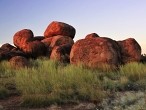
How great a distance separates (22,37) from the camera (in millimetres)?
31484

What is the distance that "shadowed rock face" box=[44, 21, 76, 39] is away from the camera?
31.5 m

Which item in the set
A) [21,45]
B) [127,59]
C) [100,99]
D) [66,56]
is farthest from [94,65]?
[21,45]

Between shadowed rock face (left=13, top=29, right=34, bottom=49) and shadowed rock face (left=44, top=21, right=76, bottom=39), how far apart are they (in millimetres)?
1578

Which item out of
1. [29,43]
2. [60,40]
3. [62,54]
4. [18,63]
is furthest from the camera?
[60,40]

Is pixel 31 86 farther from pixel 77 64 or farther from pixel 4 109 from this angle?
pixel 77 64

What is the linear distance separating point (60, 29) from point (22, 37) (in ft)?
10.4

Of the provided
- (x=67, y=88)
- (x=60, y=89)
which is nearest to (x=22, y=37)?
A: (x=67, y=88)

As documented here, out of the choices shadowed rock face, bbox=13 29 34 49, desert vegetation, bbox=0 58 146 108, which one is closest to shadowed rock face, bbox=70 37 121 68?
desert vegetation, bbox=0 58 146 108

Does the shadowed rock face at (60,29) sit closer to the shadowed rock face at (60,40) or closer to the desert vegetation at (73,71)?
the desert vegetation at (73,71)

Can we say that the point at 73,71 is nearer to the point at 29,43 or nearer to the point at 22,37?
the point at 29,43

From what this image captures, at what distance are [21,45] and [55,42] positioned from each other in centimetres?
324

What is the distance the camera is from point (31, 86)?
13.6 m

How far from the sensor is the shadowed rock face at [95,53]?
20.7 metres

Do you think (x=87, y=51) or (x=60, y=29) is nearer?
(x=87, y=51)
